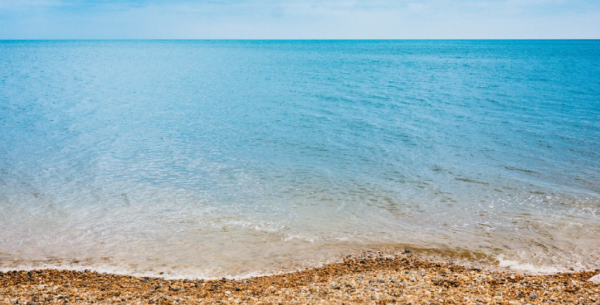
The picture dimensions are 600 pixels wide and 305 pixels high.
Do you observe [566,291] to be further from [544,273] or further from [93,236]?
[93,236]

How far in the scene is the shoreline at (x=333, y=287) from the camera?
23.1ft

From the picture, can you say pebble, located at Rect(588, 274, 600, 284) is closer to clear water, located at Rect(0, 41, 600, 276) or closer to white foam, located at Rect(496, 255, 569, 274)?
white foam, located at Rect(496, 255, 569, 274)

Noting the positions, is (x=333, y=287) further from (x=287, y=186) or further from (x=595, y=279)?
(x=287, y=186)

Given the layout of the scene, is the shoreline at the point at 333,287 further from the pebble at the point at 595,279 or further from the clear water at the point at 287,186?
the clear water at the point at 287,186

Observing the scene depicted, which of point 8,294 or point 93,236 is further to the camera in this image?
point 93,236

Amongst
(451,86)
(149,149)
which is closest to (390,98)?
(451,86)

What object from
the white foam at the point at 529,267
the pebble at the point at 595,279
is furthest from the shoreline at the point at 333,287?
the white foam at the point at 529,267

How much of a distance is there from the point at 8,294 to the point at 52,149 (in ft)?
45.6

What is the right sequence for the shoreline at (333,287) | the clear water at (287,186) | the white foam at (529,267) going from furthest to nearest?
1. the clear water at (287,186)
2. the white foam at (529,267)
3. the shoreline at (333,287)

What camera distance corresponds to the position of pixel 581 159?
57.7 ft

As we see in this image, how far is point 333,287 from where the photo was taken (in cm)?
775

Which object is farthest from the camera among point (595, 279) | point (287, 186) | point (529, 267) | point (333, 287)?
point (287, 186)

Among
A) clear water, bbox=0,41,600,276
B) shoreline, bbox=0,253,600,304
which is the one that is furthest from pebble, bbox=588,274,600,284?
clear water, bbox=0,41,600,276

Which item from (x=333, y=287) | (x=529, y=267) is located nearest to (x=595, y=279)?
(x=529, y=267)
